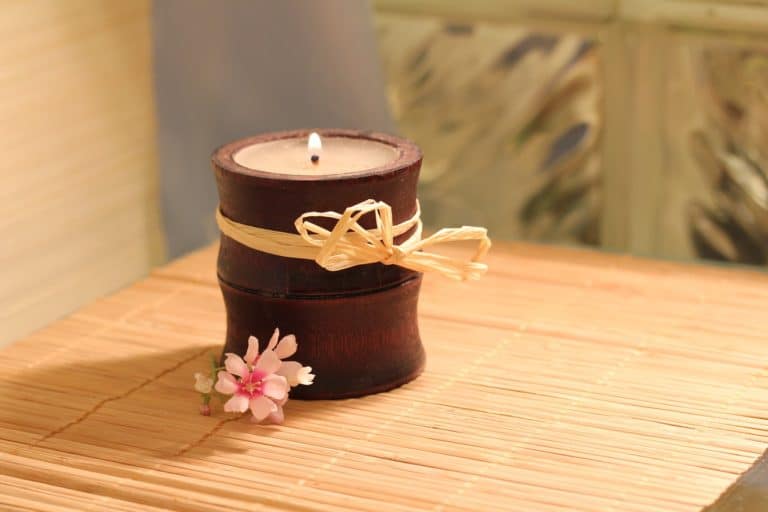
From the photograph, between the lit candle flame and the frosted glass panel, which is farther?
the frosted glass panel

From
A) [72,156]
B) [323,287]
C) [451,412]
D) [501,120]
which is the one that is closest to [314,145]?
[323,287]

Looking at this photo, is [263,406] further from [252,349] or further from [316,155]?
[316,155]

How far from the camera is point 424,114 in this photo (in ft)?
5.14

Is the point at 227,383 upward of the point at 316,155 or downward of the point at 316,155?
downward

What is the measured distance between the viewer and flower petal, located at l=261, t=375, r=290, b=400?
943mm

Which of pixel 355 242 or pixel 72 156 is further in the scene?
pixel 72 156

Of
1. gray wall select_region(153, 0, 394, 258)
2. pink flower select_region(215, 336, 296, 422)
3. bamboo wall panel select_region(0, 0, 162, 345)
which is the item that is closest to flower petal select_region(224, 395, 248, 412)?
pink flower select_region(215, 336, 296, 422)

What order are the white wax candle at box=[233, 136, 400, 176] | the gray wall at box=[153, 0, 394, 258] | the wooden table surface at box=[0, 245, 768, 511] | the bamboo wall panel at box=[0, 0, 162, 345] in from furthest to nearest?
the gray wall at box=[153, 0, 394, 258], the bamboo wall panel at box=[0, 0, 162, 345], the white wax candle at box=[233, 136, 400, 176], the wooden table surface at box=[0, 245, 768, 511]

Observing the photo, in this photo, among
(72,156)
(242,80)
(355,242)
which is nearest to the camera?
(355,242)

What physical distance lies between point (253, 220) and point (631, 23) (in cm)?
63

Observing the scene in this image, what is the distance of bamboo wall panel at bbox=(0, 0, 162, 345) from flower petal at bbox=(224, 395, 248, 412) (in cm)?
43

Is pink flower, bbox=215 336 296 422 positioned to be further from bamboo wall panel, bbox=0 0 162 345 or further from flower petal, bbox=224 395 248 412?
bamboo wall panel, bbox=0 0 162 345

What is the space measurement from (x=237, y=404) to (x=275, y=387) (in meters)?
0.03

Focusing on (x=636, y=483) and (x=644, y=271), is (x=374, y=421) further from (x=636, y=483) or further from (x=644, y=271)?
(x=644, y=271)
